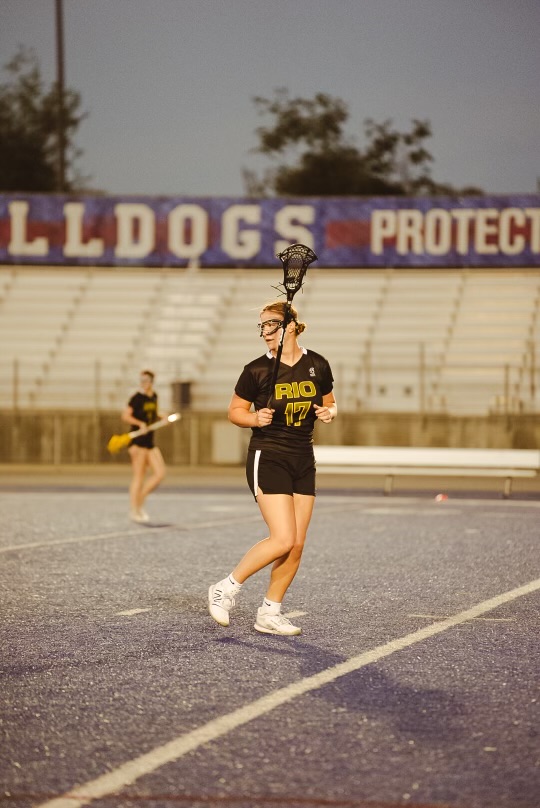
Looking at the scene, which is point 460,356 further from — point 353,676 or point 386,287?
point 353,676

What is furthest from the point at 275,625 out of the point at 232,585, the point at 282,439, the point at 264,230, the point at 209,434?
the point at 264,230

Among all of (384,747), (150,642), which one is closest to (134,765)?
(384,747)

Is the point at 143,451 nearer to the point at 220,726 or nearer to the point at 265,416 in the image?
the point at 265,416

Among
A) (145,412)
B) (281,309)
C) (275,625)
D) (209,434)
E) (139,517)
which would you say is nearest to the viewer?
(281,309)

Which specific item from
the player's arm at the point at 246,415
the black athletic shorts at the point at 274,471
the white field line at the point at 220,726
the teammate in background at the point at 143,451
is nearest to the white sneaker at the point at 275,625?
the white field line at the point at 220,726

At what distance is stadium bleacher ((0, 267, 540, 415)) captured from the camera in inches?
1107

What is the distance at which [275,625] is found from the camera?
7.74 m

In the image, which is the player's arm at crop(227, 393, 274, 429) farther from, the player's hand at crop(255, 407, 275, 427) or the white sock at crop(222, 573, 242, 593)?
the white sock at crop(222, 573, 242, 593)

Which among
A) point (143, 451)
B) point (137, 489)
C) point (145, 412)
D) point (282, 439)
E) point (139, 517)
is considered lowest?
point (139, 517)

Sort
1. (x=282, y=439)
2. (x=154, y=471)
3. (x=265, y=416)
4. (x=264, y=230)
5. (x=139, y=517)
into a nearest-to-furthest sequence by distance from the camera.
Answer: (x=265, y=416) < (x=282, y=439) < (x=139, y=517) < (x=154, y=471) < (x=264, y=230)

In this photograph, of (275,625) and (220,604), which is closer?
(275,625)

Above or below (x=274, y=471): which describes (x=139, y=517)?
below

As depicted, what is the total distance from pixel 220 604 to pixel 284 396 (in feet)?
4.52

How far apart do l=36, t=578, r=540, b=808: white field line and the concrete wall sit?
63.3ft
